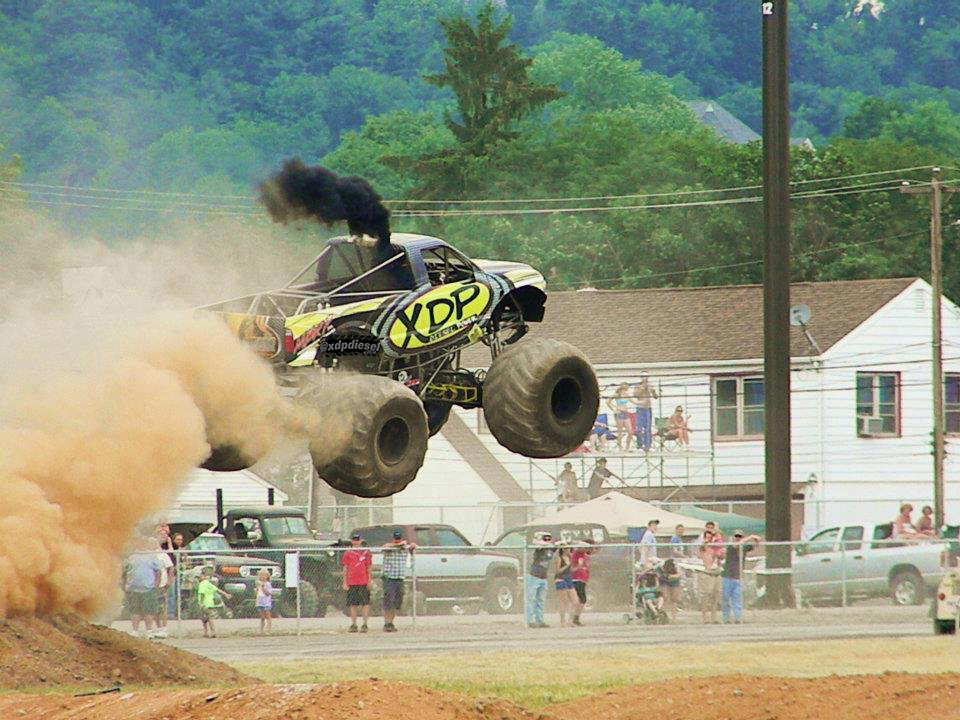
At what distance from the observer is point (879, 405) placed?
177ft

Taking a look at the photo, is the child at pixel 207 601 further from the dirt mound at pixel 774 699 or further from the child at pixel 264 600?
the dirt mound at pixel 774 699

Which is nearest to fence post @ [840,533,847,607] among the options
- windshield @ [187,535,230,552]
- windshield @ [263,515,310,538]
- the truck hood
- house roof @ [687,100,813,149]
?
the truck hood

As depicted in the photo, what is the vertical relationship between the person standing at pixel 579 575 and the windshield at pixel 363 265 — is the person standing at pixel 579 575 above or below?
below

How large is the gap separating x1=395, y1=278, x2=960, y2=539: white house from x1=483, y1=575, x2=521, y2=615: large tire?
49.2ft

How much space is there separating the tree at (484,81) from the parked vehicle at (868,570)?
9981 mm

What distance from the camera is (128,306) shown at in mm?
18188

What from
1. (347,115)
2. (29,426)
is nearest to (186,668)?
(29,426)

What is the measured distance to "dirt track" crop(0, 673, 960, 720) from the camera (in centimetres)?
1668

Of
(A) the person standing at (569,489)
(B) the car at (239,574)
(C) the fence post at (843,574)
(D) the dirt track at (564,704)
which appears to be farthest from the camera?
(A) the person standing at (569,489)

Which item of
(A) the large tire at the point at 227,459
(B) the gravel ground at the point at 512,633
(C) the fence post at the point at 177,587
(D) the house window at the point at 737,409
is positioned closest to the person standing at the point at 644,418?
(D) the house window at the point at 737,409

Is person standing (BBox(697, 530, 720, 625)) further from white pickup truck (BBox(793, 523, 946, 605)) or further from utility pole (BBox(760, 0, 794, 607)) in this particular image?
utility pole (BBox(760, 0, 794, 607))

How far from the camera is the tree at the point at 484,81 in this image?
3566cm

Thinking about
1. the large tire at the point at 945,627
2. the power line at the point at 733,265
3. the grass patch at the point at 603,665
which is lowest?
the grass patch at the point at 603,665

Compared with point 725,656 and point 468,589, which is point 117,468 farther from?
point 468,589
